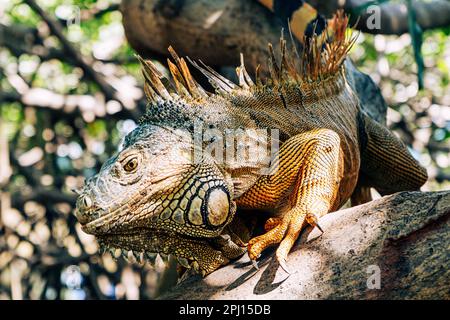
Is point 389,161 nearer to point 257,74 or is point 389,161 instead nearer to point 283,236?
point 257,74

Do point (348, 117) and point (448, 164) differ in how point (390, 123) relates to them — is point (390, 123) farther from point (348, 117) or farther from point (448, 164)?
point (348, 117)

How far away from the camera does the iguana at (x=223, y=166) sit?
2.86 m

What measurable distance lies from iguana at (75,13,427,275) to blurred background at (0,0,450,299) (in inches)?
156

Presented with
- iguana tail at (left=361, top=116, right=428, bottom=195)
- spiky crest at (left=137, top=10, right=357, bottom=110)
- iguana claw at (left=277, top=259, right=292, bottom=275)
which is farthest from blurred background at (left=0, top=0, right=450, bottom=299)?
iguana claw at (left=277, top=259, right=292, bottom=275)

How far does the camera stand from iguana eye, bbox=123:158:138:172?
287cm

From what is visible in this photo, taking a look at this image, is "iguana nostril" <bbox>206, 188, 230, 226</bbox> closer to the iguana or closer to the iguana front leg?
the iguana

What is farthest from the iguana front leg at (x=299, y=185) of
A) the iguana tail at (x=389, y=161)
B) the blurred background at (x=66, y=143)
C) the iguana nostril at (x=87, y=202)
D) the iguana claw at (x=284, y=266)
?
the blurred background at (x=66, y=143)

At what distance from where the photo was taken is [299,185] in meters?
3.16

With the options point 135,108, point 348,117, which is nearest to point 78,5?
point 135,108

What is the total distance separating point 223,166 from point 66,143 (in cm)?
539

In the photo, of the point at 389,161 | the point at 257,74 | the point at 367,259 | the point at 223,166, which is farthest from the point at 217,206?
the point at 389,161

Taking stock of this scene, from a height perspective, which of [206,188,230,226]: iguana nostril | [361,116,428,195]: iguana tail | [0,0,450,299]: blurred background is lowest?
[0,0,450,299]: blurred background

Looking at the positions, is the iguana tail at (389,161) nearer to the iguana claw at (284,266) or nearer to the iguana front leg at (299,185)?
the iguana front leg at (299,185)
